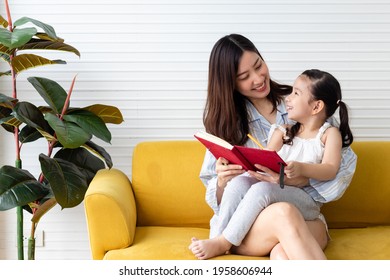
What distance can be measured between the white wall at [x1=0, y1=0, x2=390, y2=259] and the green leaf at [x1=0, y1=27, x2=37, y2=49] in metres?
0.63

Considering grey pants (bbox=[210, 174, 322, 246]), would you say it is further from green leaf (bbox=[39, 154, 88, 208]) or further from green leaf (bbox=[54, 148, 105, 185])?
green leaf (bbox=[54, 148, 105, 185])

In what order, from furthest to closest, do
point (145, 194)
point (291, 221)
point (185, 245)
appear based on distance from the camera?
1. point (145, 194)
2. point (185, 245)
3. point (291, 221)

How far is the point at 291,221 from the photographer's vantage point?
260 centimetres

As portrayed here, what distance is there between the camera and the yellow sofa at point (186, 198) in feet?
10.1

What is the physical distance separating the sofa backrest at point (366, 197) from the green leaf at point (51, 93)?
52.6 inches

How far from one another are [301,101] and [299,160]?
241mm

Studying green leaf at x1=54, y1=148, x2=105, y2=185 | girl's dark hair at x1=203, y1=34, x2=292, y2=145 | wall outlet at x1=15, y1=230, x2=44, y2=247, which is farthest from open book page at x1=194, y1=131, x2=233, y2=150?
wall outlet at x1=15, y1=230, x2=44, y2=247

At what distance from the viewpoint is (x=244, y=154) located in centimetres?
261

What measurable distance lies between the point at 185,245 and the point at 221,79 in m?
0.70

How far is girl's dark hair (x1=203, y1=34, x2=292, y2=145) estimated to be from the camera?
303 centimetres

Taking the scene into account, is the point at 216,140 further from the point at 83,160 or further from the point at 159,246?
the point at 83,160

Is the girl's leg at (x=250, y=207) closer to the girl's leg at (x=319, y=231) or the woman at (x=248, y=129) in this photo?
the woman at (x=248, y=129)
